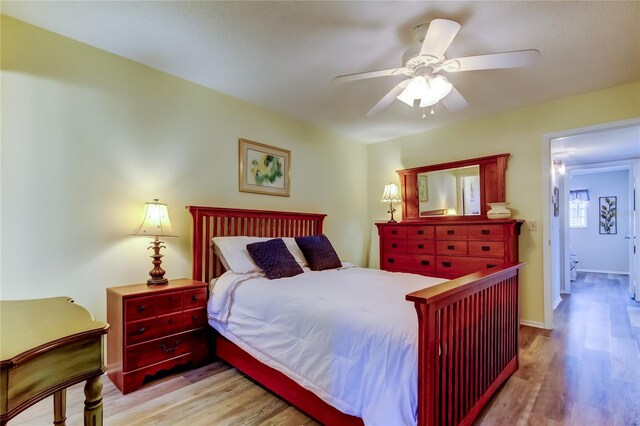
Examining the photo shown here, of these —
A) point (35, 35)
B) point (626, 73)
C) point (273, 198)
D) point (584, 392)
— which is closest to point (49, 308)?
point (35, 35)

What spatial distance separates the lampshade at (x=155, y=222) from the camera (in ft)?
7.74

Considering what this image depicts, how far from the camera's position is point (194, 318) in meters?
2.45

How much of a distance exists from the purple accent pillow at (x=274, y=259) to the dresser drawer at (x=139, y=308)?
84 centimetres

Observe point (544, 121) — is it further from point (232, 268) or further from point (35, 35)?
point (35, 35)

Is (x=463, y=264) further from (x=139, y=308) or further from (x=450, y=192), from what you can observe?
(x=139, y=308)

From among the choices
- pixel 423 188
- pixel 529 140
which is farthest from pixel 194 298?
pixel 529 140

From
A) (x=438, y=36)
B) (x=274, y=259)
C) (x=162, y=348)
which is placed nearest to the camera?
(x=438, y=36)

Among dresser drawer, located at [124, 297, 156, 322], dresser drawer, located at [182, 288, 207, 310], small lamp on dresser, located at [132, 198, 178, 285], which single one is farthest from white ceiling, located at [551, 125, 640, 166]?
dresser drawer, located at [124, 297, 156, 322]

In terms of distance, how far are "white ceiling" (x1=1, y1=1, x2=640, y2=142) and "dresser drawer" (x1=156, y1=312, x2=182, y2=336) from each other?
6.63 ft

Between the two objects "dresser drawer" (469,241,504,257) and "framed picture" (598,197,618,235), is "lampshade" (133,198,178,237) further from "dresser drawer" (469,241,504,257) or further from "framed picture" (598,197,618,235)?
"framed picture" (598,197,618,235)

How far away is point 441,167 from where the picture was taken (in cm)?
412

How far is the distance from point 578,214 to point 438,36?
26.6 ft

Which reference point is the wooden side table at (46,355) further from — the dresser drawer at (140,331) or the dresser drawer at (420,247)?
the dresser drawer at (420,247)

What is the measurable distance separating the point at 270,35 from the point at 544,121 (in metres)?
3.03
